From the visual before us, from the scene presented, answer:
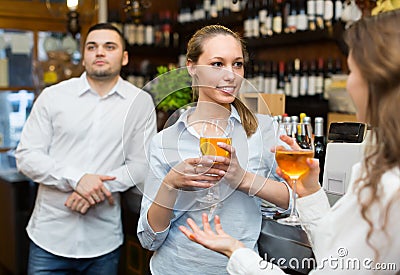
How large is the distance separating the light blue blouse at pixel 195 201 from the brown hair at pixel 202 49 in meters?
0.01

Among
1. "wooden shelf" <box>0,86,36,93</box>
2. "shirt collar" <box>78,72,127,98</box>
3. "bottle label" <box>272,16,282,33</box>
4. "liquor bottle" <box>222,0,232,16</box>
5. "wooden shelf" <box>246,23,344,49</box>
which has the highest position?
"liquor bottle" <box>222,0,232,16</box>

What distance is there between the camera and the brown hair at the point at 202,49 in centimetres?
142

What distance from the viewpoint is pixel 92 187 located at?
2250 mm

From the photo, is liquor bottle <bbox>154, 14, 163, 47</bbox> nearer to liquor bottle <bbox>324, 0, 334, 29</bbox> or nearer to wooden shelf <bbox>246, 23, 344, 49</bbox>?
wooden shelf <bbox>246, 23, 344, 49</bbox>

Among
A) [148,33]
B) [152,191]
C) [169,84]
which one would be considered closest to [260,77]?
[148,33]

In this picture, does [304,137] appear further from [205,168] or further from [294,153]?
[205,168]

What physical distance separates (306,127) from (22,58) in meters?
3.94

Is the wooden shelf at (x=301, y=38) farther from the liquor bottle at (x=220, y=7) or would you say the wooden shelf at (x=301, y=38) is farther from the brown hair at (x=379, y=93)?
the brown hair at (x=379, y=93)

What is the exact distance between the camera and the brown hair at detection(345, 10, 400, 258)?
0.91 m

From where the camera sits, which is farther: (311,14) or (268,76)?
(268,76)

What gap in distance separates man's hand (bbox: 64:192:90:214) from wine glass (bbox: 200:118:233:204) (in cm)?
101

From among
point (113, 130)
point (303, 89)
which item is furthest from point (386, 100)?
point (303, 89)

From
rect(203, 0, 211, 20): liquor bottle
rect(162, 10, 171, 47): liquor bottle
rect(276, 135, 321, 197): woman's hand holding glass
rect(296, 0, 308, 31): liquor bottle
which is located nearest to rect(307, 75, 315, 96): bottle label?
rect(296, 0, 308, 31): liquor bottle

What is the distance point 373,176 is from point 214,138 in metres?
0.46
